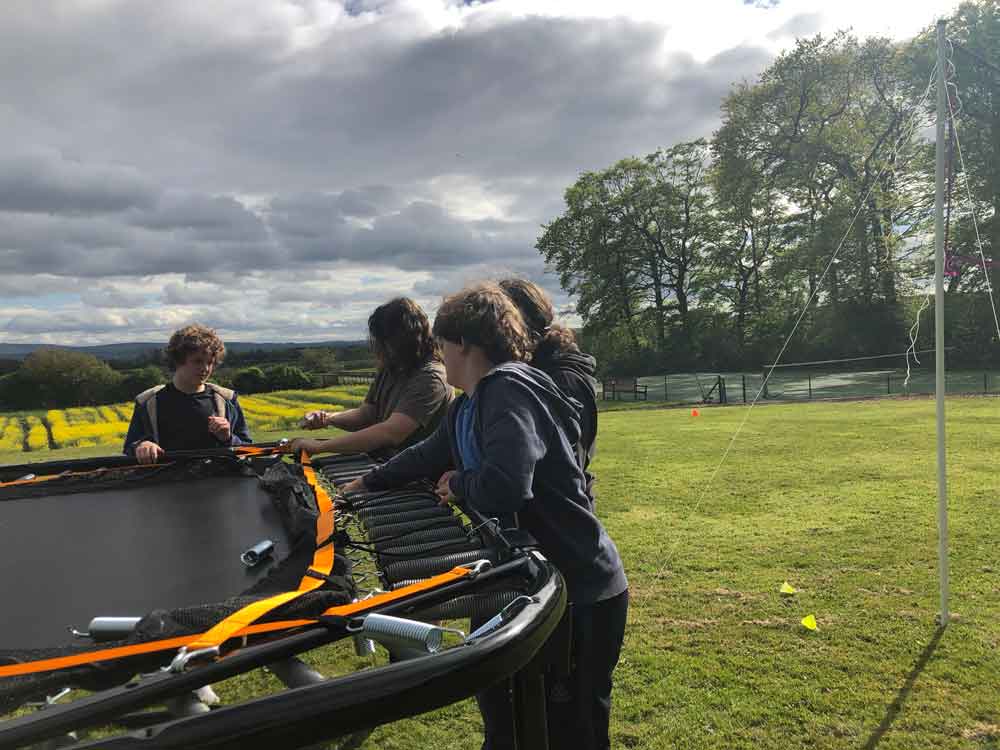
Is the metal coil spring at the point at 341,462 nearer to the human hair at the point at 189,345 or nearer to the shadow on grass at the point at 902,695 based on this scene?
the human hair at the point at 189,345

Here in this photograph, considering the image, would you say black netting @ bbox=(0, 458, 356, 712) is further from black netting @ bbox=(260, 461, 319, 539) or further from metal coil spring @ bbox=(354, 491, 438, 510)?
metal coil spring @ bbox=(354, 491, 438, 510)

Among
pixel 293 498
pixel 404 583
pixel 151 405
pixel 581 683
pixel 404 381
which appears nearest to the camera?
pixel 404 583

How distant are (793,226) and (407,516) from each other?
37.8 metres

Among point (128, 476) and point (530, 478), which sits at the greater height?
point (530, 478)

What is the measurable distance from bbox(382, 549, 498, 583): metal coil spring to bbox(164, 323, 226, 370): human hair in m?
2.74

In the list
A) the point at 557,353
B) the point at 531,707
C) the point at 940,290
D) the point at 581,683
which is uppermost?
the point at 940,290

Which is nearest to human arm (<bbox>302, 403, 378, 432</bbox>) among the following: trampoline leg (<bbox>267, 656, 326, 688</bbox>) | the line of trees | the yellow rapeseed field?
trampoline leg (<bbox>267, 656, 326, 688</bbox>)

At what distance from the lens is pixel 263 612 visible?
4.34 feet

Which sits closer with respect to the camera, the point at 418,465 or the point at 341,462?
the point at 418,465

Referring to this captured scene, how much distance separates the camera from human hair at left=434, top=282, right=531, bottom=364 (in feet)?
6.57

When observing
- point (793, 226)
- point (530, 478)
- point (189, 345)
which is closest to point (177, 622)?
point (530, 478)

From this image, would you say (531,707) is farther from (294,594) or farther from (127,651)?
(127,651)

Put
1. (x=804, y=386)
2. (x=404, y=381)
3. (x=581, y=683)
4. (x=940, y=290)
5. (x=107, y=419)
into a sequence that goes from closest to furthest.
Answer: (x=581, y=683) → (x=404, y=381) → (x=940, y=290) → (x=107, y=419) → (x=804, y=386)

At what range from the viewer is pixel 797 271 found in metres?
34.6
